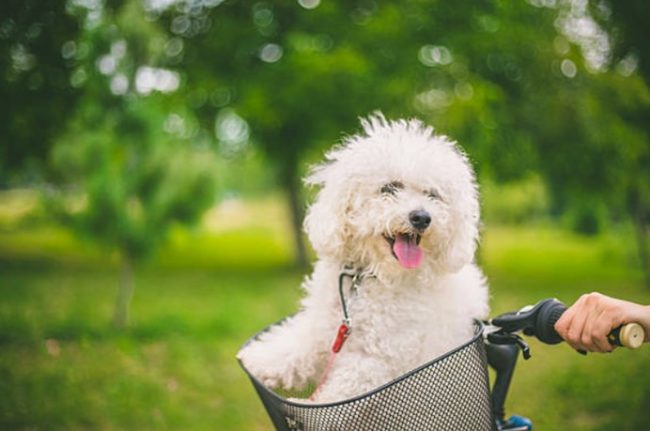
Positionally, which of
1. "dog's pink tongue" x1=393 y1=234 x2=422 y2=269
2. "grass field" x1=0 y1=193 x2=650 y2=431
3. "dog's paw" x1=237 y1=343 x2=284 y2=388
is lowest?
"grass field" x1=0 y1=193 x2=650 y2=431

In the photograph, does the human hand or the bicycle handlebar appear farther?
the bicycle handlebar

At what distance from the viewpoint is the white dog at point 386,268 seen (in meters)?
2.17

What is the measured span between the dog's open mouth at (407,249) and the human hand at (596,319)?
0.73 metres

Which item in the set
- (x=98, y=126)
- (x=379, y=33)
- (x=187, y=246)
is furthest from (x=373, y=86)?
(x=187, y=246)

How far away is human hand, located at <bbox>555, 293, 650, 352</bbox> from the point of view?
1438mm

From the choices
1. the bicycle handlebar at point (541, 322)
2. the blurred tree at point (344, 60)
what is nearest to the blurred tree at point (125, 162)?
the blurred tree at point (344, 60)

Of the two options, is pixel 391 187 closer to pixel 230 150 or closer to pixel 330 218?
pixel 330 218

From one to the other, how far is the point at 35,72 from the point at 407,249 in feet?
38.8

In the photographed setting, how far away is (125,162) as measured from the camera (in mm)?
7535

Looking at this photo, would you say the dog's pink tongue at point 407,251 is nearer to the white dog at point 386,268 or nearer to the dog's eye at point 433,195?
the white dog at point 386,268

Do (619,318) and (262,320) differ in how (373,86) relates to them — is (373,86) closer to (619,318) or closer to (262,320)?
(262,320)

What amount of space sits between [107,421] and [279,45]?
38.5 ft

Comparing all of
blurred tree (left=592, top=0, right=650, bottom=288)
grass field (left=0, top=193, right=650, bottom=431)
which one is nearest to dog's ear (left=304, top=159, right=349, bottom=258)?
grass field (left=0, top=193, right=650, bottom=431)

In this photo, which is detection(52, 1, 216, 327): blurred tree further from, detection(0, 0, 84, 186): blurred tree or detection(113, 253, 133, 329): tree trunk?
detection(0, 0, 84, 186): blurred tree
